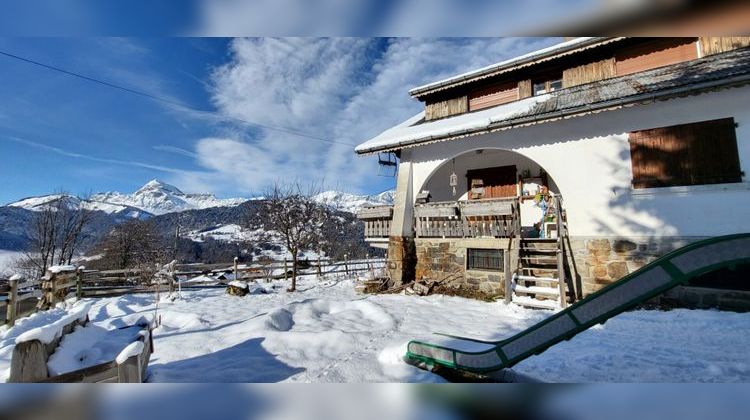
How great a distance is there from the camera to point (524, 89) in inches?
454

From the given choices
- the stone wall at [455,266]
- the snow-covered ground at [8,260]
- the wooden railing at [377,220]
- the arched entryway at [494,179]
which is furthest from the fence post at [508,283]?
the snow-covered ground at [8,260]

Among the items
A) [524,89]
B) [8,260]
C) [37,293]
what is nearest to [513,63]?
[524,89]

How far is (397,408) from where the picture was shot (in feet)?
2.64

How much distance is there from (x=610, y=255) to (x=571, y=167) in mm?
2477

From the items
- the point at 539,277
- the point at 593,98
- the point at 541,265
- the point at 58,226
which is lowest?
the point at 539,277

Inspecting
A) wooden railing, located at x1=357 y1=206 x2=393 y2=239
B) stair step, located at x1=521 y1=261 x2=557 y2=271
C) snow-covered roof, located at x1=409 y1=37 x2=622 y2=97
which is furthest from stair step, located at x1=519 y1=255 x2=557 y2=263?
snow-covered roof, located at x1=409 y1=37 x2=622 y2=97

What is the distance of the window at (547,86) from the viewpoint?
440 inches

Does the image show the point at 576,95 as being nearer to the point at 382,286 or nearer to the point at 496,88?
the point at 496,88

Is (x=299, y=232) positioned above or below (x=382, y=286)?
above

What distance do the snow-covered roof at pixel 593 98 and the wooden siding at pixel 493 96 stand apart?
39cm

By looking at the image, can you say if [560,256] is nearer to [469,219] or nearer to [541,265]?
[541,265]
